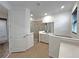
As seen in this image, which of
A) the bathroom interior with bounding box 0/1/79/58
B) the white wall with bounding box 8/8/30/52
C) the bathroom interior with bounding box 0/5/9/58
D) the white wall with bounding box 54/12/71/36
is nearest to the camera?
the bathroom interior with bounding box 0/1/79/58

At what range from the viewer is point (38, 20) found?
9.66 meters

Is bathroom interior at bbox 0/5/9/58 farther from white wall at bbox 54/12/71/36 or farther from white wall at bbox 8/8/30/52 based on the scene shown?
white wall at bbox 54/12/71/36

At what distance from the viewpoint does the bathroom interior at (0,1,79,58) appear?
2.88 m

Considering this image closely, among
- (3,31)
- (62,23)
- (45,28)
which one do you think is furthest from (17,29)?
(45,28)

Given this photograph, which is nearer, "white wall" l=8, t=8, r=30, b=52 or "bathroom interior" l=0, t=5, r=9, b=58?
"bathroom interior" l=0, t=5, r=9, b=58

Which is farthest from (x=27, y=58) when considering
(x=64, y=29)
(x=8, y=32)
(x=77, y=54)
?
(x=64, y=29)

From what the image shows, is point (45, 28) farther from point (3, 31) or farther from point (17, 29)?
point (3, 31)

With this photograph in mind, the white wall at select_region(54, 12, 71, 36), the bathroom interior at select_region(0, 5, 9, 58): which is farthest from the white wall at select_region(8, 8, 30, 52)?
the white wall at select_region(54, 12, 71, 36)

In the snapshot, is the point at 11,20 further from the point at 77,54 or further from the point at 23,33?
the point at 77,54

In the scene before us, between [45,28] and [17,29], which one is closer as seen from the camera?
[17,29]

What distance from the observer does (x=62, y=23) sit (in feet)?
23.6

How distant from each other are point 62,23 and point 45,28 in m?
2.26

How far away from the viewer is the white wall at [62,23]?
6.79 metres

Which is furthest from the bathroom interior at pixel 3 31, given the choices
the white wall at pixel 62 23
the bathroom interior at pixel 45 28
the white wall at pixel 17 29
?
the white wall at pixel 62 23
